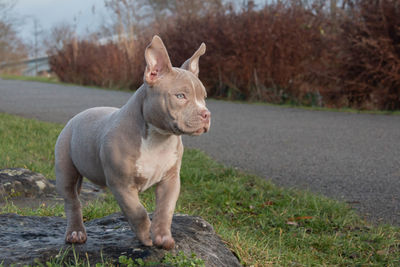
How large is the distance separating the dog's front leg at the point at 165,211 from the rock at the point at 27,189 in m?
2.47

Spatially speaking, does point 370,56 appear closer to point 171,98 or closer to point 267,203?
point 267,203

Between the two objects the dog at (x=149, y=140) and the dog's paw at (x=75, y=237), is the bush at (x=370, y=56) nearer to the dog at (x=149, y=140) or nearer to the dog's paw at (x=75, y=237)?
the dog at (x=149, y=140)

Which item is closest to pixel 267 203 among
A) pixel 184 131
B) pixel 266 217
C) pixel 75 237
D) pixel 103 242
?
pixel 266 217

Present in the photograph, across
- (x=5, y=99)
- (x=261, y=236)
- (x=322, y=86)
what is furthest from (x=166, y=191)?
(x=5, y=99)

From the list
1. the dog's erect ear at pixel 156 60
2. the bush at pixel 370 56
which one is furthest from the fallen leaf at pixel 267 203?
the bush at pixel 370 56

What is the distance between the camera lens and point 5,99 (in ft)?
44.5

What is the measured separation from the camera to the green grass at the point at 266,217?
3.52 metres

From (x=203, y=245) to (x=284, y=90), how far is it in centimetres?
1024

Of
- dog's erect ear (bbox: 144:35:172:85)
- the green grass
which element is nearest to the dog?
dog's erect ear (bbox: 144:35:172:85)

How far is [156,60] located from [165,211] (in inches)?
31.0

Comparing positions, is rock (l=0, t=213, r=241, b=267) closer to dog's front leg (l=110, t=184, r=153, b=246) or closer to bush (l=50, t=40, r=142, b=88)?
dog's front leg (l=110, t=184, r=153, b=246)

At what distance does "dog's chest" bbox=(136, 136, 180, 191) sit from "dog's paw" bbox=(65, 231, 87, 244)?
1.96 ft

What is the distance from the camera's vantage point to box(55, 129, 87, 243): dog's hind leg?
8.67 ft

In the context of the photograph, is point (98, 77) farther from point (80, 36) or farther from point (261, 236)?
point (261, 236)
